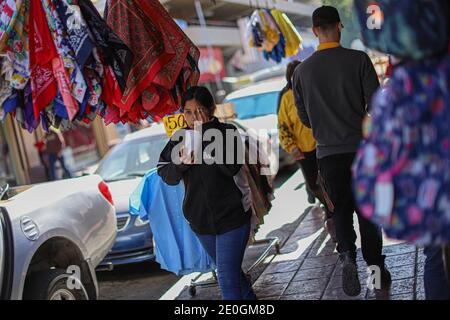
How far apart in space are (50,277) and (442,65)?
309 cm

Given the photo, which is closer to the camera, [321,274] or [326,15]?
[326,15]

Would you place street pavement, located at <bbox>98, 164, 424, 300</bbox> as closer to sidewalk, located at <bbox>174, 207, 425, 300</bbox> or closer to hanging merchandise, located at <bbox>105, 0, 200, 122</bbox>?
sidewalk, located at <bbox>174, 207, 425, 300</bbox>

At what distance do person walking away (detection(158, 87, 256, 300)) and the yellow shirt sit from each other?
2.21 metres

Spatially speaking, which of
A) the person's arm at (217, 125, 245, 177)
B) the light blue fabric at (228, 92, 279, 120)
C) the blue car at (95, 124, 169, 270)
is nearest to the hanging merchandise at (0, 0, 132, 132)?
the person's arm at (217, 125, 245, 177)

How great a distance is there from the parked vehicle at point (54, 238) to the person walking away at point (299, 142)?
1925mm

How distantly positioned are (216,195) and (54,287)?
4.23 ft

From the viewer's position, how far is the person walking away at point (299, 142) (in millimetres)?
6512

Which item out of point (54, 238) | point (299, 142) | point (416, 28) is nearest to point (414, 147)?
point (416, 28)

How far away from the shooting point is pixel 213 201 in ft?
13.9

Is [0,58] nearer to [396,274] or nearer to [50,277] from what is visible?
[50,277]

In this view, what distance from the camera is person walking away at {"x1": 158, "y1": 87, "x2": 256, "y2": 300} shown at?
4.23 meters

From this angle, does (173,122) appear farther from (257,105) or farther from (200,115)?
(257,105)

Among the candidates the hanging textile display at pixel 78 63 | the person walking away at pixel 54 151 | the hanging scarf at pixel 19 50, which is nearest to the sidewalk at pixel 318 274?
the hanging textile display at pixel 78 63

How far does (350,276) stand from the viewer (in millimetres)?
4773
